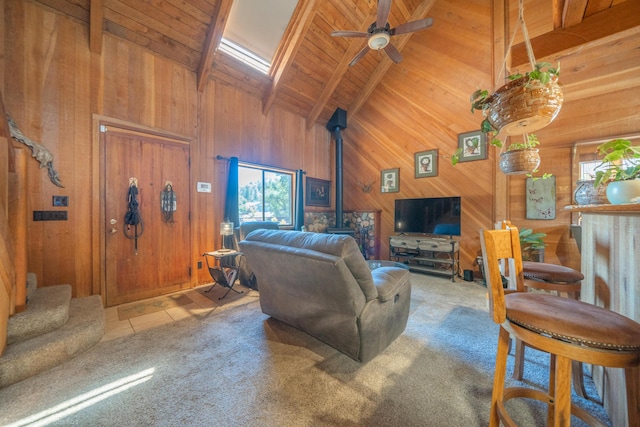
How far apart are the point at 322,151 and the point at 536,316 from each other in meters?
5.56

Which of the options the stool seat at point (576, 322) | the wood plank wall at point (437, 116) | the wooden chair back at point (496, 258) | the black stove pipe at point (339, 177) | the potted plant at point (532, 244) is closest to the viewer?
the stool seat at point (576, 322)

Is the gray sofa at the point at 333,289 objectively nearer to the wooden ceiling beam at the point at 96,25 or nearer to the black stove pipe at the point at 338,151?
the wooden ceiling beam at the point at 96,25

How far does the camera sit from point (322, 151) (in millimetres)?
6020

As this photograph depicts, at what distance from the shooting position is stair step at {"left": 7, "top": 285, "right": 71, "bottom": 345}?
1.78 meters

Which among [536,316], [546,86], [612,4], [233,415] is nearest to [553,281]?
[536,316]

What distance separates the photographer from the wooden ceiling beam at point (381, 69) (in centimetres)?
460

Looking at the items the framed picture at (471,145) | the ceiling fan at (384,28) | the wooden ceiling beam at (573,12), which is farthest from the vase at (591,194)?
the framed picture at (471,145)

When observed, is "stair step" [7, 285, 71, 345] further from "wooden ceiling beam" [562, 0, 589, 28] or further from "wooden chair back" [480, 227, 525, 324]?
"wooden ceiling beam" [562, 0, 589, 28]

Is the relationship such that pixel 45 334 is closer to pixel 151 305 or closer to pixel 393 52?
pixel 151 305

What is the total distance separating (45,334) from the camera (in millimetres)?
1872

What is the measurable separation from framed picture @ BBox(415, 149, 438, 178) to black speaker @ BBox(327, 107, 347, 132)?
6.54ft

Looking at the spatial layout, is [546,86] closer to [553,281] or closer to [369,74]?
[553,281]

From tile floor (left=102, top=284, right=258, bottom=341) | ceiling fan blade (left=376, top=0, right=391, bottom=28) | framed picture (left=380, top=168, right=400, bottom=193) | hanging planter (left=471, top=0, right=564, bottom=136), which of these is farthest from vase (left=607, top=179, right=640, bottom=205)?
framed picture (left=380, top=168, right=400, bottom=193)

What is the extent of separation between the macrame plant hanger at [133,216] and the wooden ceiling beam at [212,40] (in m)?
1.88
